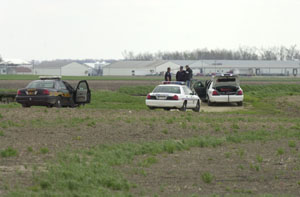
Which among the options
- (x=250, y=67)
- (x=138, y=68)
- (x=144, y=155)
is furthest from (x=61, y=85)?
(x=138, y=68)

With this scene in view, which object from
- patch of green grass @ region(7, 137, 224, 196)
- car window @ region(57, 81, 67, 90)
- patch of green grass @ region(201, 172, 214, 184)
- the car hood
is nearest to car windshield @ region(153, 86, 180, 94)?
car window @ region(57, 81, 67, 90)

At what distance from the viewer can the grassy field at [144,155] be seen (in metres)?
9.67

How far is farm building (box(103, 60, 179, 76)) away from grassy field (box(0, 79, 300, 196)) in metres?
121

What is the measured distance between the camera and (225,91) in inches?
1172

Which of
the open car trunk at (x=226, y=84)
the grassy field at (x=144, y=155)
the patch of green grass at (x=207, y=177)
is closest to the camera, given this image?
the grassy field at (x=144, y=155)

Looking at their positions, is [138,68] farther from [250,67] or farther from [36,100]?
[36,100]

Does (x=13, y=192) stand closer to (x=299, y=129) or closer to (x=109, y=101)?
(x=299, y=129)

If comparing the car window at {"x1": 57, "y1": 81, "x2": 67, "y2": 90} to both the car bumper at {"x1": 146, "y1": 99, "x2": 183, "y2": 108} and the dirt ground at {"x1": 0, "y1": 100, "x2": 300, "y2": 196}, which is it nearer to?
the dirt ground at {"x1": 0, "y1": 100, "x2": 300, "y2": 196}

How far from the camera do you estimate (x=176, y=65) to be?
148125 mm

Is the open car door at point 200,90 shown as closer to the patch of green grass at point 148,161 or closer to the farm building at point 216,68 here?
the patch of green grass at point 148,161

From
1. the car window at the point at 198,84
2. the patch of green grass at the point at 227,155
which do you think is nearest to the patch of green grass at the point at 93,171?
the patch of green grass at the point at 227,155

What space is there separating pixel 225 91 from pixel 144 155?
17327mm

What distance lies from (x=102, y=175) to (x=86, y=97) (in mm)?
15524

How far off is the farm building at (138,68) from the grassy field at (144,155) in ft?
397
